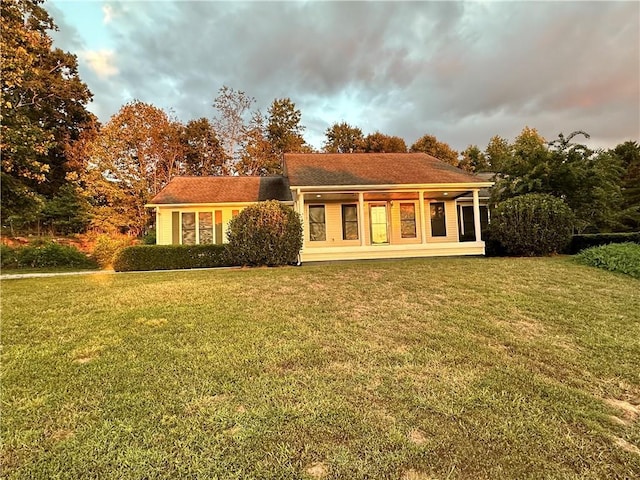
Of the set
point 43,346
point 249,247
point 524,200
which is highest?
point 524,200

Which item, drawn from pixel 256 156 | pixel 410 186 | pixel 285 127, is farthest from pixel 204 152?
pixel 410 186

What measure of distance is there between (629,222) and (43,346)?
3044 cm

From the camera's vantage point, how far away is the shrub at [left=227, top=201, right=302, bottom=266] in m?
10.5

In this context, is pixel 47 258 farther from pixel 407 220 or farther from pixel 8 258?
pixel 407 220

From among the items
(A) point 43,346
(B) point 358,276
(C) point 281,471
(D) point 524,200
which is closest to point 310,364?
(C) point 281,471

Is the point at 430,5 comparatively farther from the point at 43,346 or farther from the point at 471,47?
the point at 43,346

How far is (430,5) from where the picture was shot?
11.3 m

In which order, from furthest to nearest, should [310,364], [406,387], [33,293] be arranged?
[33,293]
[310,364]
[406,387]

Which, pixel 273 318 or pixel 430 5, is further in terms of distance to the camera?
pixel 430 5

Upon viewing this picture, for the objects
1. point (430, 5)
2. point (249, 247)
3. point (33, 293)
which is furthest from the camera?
point (430, 5)

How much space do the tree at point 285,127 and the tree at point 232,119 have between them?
13.1ft

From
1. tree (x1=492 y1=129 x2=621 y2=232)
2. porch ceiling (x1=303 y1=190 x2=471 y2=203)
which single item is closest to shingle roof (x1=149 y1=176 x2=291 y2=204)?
porch ceiling (x1=303 y1=190 x2=471 y2=203)

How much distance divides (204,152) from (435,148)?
69.4 feet

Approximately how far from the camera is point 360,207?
13.5 meters
